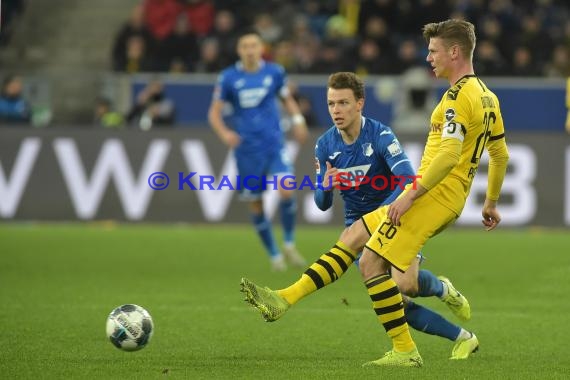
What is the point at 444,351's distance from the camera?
7.81 metres

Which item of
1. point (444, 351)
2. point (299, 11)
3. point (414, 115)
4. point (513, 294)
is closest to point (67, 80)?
point (299, 11)

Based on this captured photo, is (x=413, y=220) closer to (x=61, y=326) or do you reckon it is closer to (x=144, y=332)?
(x=144, y=332)

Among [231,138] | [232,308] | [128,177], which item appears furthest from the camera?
[128,177]

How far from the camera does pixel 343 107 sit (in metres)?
7.29

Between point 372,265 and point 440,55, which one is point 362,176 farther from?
point 440,55

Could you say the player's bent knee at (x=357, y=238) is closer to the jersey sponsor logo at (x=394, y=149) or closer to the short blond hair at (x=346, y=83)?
the jersey sponsor logo at (x=394, y=149)

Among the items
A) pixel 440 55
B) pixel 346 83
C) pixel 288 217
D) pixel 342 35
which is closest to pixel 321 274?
pixel 346 83

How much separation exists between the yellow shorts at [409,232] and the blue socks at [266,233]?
596 cm

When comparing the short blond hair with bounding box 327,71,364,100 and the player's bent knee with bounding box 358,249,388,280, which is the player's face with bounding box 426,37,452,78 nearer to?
the short blond hair with bounding box 327,71,364,100

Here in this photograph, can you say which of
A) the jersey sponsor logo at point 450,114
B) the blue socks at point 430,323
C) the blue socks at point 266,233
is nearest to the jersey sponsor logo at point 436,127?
the jersey sponsor logo at point 450,114

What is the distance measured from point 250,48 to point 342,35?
8.23m

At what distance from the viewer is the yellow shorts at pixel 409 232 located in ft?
22.3

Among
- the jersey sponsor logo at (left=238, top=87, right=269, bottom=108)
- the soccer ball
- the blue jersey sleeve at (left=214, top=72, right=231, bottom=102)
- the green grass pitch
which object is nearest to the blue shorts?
the jersey sponsor logo at (left=238, top=87, right=269, bottom=108)

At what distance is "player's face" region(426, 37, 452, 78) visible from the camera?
691cm
